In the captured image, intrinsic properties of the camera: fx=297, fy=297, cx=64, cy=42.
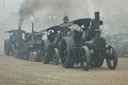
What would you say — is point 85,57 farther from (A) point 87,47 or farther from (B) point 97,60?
(B) point 97,60

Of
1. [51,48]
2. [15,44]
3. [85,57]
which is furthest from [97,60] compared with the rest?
[15,44]

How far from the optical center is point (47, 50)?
16.8 metres

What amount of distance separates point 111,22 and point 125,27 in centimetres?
480

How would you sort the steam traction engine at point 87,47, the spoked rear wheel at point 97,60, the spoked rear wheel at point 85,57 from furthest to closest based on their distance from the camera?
the spoked rear wheel at point 97,60, the steam traction engine at point 87,47, the spoked rear wheel at point 85,57

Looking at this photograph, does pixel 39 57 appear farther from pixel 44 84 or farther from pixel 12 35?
pixel 44 84

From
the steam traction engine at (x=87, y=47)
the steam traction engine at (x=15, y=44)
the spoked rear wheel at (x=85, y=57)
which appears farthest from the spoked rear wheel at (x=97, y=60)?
the steam traction engine at (x=15, y=44)

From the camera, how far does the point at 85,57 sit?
39.4ft

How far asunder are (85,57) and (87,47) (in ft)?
1.60

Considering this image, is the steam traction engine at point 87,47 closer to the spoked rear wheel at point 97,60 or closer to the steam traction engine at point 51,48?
the spoked rear wheel at point 97,60

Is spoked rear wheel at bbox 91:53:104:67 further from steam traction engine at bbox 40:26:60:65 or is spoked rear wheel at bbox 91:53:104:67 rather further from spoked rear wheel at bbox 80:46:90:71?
steam traction engine at bbox 40:26:60:65

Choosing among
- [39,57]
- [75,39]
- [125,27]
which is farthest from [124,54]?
[125,27]

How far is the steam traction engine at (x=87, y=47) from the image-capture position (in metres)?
12.3

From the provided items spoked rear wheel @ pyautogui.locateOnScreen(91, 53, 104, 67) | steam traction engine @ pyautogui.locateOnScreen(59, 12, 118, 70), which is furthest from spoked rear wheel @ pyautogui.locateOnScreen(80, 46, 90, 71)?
spoked rear wheel @ pyautogui.locateOnScreen(91, 53, 104, 67)

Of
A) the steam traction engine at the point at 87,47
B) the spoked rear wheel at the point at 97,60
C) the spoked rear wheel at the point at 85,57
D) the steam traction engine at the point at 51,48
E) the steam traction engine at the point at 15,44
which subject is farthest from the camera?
the steam traction engine at the point at 15,44
